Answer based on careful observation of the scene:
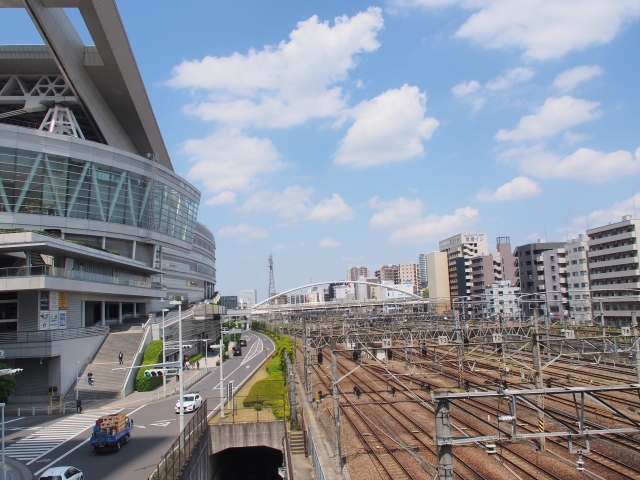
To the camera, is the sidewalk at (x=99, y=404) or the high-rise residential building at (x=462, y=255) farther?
the high-rise residential building at (x=462, y=255)

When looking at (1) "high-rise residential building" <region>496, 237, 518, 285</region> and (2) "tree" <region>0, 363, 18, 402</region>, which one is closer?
(2) "tree" <region>0, 363, 18, 402</region>

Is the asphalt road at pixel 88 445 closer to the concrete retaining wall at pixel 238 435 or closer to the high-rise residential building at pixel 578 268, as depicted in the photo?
the concrete retaining wall at pixel 238 435

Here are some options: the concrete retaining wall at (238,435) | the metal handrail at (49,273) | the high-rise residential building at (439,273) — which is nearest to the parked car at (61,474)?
the concrete retaining wall at (238,435)

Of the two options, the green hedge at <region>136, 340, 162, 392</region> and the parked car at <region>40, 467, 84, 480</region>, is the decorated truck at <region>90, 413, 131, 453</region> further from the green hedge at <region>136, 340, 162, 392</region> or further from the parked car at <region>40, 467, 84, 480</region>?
the green hedge at <region>136, 340, 162, 392</region>

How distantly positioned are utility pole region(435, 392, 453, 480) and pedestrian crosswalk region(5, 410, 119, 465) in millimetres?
20124

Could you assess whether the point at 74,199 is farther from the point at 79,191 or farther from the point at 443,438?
the point at 443,438

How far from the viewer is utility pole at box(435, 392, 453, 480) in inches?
369

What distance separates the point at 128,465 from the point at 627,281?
207 ft

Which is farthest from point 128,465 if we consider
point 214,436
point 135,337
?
point 135,337

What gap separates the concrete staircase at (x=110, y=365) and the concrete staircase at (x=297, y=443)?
48.3ft

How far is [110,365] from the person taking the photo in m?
39.4

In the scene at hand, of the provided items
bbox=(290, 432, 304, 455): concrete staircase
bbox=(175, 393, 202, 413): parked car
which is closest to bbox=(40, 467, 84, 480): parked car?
bbox=(290, 432, 304, 455): concrete staircase

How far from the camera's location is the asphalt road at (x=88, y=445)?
2023 cm

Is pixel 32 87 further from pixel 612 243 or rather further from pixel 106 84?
pixel 612 243
